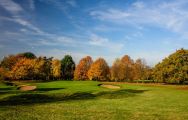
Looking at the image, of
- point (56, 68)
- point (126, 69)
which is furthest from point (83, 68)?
point (126, 69)

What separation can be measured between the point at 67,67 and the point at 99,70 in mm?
31077

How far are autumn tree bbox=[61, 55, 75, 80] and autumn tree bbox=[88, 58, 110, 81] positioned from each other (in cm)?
2575

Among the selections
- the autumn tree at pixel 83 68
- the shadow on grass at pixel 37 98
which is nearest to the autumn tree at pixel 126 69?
the autumn tree at pixel 83 68

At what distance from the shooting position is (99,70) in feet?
340

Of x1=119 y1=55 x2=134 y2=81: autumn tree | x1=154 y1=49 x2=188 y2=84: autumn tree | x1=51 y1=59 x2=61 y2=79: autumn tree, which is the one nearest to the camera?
x1=154 y1=49 x2=188 y2=84: autumn tree

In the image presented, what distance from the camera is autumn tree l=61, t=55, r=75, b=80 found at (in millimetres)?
129500

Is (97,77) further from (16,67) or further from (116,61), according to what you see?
(16,67)

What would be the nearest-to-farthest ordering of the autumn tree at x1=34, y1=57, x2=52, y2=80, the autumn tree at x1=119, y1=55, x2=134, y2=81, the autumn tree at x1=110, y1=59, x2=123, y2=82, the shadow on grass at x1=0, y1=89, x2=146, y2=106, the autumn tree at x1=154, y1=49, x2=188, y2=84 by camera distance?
the shadow on grass at x1=0, y1=89, x2=146, y2=106 < the autumn tree at x1=154, y1=49, x2=188, y2=84 < the autumn tree at x1=119, y1=55, x2=134, y2=81 < the autumn tree at x1=110, y1=59, x2=123, y2=82 < the autumn tree at x1=34, y1=57, x2=52, y2=80

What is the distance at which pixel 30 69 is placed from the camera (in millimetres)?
109750

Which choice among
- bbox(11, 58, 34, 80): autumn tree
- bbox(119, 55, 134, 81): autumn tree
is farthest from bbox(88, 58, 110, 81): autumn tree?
bbox(11, 58, 34, 80): autumn tree

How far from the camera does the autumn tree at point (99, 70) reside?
10371cm

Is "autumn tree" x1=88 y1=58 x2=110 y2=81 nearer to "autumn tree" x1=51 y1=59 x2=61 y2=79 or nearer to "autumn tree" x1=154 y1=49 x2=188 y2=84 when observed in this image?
"autumn tree" x1=51 y1=59 x2=61 y2=79

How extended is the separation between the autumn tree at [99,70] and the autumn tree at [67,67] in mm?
25752

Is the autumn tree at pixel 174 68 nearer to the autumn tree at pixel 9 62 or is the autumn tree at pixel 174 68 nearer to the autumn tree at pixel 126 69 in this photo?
the autumn tree at pixel 126 69
